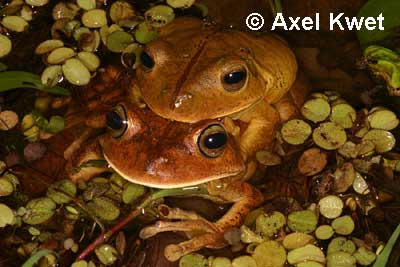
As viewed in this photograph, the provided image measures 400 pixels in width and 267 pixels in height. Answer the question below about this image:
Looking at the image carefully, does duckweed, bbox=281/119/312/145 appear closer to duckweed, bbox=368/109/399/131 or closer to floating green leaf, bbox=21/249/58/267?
duckweed, bbox=368/109/399/131

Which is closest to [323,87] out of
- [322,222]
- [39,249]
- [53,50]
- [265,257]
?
[322,222]

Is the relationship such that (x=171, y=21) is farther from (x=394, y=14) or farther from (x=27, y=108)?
(x=394, y=14)

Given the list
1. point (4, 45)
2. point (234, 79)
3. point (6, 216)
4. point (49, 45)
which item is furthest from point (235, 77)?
point (4, 45)

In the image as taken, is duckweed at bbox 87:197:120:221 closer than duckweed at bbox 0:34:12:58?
Yes

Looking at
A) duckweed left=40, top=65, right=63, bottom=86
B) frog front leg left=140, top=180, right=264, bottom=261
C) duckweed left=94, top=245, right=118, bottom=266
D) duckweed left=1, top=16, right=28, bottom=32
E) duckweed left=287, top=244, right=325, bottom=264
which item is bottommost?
duckweed left=94, top=245, right=118, bottom=266


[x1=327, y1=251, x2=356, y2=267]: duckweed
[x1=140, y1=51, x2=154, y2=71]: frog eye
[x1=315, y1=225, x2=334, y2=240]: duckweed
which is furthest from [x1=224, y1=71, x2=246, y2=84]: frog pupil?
[x1=327, y1=251, x2=356, y2=267]: duckweed

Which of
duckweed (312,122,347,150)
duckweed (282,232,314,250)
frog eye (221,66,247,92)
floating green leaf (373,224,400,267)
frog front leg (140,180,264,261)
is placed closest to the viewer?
floating green leaf (373,224,400,267)
